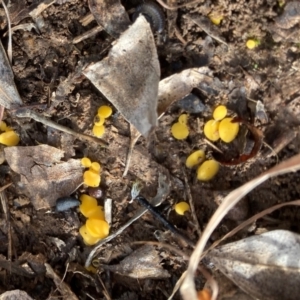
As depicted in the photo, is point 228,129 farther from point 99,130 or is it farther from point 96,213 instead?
point 96,213

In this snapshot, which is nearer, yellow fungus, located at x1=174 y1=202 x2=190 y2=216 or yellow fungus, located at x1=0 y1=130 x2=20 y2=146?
yellow fungus, located at x1=174 y1=202 x2=190 y2=216

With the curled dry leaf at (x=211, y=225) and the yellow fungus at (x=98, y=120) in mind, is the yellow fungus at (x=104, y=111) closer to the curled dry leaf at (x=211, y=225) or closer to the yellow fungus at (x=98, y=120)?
the yellow fungus at (x=98, y=120)

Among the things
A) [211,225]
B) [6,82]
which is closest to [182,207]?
[211,225]

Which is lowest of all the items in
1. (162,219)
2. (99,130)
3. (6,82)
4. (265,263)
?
(265,263)

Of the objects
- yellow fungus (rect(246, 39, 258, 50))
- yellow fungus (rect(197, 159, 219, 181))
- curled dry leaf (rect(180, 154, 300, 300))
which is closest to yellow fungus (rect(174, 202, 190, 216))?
yellow fungus (rect(197, 159, 219, 181))

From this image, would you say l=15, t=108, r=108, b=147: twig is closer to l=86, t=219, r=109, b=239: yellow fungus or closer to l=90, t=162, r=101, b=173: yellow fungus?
l=90, t=162, r=101, b=173: yellow fungus

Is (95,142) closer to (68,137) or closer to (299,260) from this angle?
(68,137)
